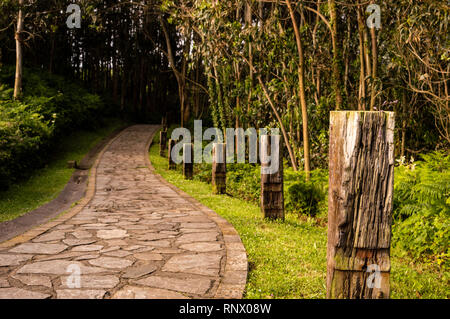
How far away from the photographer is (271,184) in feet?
18.9

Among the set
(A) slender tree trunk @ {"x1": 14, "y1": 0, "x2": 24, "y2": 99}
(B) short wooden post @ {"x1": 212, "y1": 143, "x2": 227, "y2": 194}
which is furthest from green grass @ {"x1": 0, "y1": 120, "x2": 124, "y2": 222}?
(B) short wooden post @ {"x1": 212, "y1": 143, "x2": 227, "y2": 194}

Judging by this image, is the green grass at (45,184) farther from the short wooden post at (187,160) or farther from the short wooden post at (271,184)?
the short wooden post at (271,184)

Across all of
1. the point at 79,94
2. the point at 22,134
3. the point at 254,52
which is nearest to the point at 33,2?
the point at 79,94

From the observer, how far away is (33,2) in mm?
16828

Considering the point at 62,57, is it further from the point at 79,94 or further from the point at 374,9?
the point at 374,9

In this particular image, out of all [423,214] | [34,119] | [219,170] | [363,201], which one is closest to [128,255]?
[363,201]

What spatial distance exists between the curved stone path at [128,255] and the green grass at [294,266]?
16 cm

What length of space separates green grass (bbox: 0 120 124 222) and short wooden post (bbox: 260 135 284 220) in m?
3.86

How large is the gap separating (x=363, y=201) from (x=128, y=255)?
8.48ft

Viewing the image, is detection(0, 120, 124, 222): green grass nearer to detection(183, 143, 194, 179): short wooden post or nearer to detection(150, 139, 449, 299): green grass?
detection(183, 143, 194, 179): short wooden post

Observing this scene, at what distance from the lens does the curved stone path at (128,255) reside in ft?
10.2

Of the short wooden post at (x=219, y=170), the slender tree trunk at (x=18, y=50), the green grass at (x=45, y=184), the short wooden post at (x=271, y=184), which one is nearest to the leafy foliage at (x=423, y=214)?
the short wooden post at (x=271, y=184)

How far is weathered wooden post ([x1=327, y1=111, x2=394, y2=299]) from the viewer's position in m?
2.35
